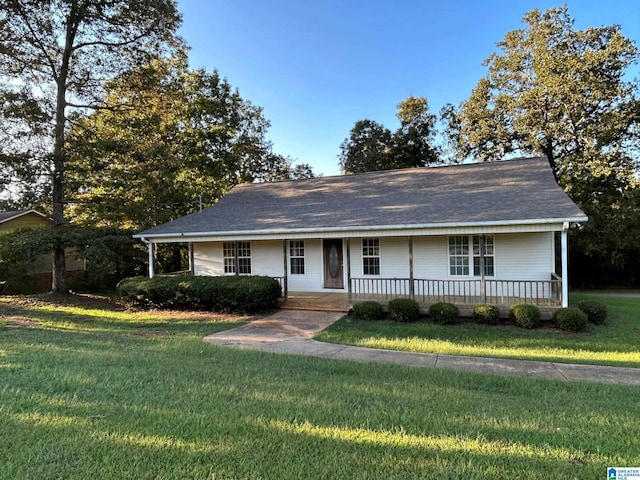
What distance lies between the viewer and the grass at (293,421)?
2.83 metres

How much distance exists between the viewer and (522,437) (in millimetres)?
3365

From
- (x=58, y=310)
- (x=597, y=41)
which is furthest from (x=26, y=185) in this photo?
(x=597, y=41)

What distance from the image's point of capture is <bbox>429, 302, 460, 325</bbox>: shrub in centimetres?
1041

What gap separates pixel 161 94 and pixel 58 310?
979 centimetres

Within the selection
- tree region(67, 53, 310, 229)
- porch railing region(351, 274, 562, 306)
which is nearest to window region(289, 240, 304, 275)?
porch railing region(351, 274, 562, 306)

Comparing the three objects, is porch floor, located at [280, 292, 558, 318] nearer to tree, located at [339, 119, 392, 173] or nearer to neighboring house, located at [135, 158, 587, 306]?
neighboring house, located at [135, 158, 587, 306]

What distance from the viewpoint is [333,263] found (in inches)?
578

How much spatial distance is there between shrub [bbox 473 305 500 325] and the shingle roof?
7.43ft

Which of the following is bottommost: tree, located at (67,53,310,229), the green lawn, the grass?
the green lawn

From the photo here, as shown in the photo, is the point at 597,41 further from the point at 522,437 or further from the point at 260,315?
the point at 522,437

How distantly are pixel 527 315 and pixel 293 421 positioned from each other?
27.1 ft

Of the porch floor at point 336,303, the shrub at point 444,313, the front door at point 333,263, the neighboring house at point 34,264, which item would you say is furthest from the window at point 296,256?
the neighboring house at point 34,264

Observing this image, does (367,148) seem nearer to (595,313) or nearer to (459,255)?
(459,255)

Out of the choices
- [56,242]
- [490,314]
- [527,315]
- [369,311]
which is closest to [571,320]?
[527,315]
